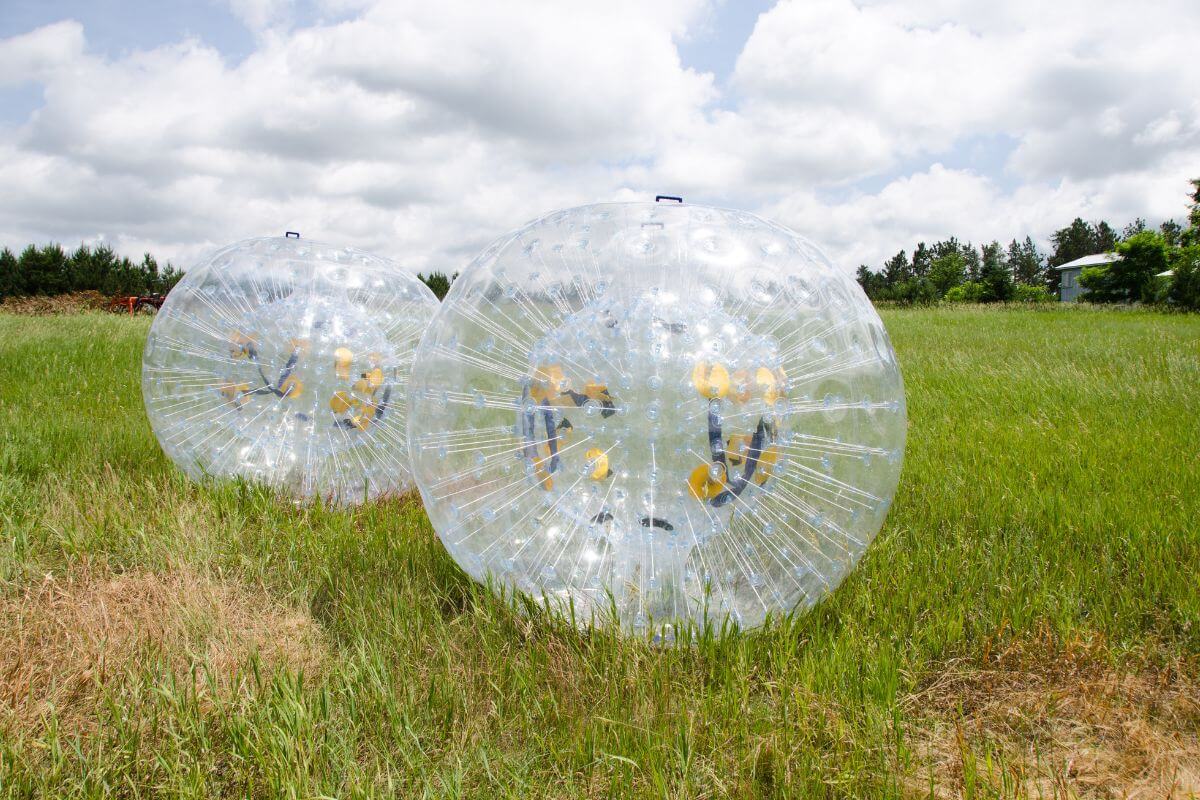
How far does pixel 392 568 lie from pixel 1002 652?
245 cm

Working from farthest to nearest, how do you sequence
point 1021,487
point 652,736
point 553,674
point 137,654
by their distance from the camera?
point 1021,487
point 137,654
point 553,674
point 652,736

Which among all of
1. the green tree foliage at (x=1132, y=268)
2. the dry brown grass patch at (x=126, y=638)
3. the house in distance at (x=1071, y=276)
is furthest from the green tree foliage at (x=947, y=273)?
the dry brown grass patch at (x=126, y=638)

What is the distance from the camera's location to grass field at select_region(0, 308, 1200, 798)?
2141 mm

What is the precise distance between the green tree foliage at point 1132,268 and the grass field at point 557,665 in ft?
171

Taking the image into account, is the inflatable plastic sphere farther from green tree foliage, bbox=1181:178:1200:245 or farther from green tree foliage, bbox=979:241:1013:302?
green tree foliage, bbox=979:241:1013:302

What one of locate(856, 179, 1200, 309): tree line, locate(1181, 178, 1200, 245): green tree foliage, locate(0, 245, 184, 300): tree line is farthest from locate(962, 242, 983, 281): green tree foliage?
locate(0, 245, 184, 300): tree line

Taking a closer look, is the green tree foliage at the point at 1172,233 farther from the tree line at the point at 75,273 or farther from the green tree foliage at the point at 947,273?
the tree line at the point at 75,273

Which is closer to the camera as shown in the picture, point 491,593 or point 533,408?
point 533,408

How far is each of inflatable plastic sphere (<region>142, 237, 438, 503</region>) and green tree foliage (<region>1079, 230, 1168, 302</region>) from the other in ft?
174

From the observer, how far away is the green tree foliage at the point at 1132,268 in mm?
48156

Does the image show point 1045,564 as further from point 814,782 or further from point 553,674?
point 553,674

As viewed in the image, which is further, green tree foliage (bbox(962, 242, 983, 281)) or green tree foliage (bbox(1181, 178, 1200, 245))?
green tree foliage (bbox(962, 242, 983, 281))

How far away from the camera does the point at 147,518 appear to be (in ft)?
13.4

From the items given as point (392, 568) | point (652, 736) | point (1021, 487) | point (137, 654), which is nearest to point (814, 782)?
point (652, 736)
